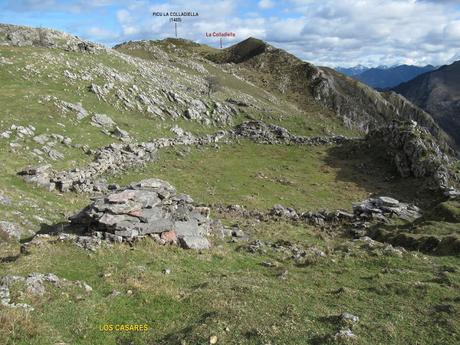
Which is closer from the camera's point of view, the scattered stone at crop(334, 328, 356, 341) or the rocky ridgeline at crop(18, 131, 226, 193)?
the scattered stone at crop(334, 328, 356, 341)

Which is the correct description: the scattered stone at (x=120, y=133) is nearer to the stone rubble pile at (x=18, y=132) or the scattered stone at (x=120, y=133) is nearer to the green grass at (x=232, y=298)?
the stone rubble pile at (x=18, y=132)

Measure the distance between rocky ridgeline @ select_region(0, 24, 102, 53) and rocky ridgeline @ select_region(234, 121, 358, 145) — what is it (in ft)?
103

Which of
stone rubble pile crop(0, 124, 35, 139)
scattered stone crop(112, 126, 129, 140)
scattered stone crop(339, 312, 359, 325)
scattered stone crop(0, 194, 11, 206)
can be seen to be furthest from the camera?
scattered stone crop(112, 126, 129, 140)

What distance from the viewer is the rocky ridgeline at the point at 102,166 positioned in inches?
1545

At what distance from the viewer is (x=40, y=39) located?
77.4 metres

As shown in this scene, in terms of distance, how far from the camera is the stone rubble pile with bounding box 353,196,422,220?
139ft

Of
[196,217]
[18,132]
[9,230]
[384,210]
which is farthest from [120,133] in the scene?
[384,210]

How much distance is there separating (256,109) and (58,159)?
53.9m

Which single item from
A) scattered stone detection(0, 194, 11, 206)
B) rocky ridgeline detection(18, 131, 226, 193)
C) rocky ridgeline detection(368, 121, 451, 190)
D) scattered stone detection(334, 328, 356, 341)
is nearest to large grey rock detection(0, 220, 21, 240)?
scattered stone detection(0, 194, 11, 206)

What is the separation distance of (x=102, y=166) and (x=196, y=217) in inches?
816

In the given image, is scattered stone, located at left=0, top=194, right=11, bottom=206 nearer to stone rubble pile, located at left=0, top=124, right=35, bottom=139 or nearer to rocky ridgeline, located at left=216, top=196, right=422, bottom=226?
stone rubble pile, located at left=0, top=124, right=35, bottom=139

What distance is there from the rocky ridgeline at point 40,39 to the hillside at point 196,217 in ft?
1.42

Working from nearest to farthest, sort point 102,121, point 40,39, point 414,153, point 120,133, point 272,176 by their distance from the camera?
1. point 120,133
2. point 102,121
3. point 272,176
4. point 414,153
5. point 40,39

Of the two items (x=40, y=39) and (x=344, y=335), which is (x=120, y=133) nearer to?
(x=40, y=39)
